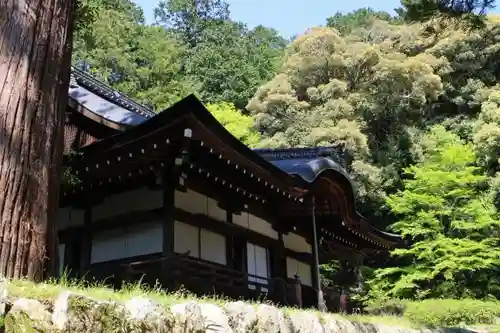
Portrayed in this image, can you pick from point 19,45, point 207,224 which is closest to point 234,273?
point 207,224

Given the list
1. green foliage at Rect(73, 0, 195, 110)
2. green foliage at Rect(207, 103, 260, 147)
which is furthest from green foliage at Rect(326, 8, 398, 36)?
green foliage at Rect(73, 0, 195, 110)

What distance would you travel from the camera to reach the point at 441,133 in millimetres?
25578

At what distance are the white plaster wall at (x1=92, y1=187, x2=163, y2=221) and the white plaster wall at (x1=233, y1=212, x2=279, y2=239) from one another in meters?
2.04

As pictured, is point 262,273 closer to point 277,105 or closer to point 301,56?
point 277,105

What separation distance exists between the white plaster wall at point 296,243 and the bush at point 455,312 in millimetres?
6199

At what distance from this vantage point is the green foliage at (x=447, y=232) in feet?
66.7

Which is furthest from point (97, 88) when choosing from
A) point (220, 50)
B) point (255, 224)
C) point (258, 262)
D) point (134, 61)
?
point (220, 50)

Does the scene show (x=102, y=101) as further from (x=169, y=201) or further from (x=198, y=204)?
(x=169, y=201)

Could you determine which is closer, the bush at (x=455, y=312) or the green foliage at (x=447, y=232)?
the bush at (x=455, y=312)

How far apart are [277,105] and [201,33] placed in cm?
1638

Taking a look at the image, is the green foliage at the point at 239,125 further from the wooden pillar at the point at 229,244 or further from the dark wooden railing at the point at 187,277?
the dark wooden railing at the point at 187,277

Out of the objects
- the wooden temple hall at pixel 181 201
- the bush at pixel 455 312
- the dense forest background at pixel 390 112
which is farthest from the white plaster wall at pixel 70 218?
the bush at pixel 455 312

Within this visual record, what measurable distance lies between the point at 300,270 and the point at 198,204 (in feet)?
17.1

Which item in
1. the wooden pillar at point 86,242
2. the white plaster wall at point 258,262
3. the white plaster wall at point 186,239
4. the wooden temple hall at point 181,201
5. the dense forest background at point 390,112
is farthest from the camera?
the dense forest background at point 390,112
